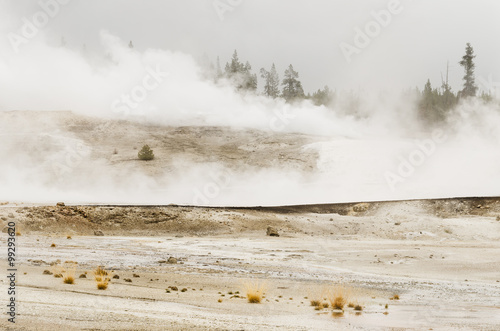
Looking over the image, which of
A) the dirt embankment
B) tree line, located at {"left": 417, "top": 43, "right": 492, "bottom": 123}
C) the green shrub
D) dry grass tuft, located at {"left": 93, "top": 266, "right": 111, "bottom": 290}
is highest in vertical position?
tree line, located at {"left": 417, "top": 43, "right": 492, "bottom": 123}

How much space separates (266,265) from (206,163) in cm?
3461

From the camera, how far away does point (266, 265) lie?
1645 cm

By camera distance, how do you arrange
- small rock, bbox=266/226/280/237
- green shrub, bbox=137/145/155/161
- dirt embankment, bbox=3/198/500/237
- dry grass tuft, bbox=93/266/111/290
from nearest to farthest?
1. dry grass tuft, bbox=93/266/111/290
2. dirt embankment, bbox=3/198/500/237
3. small rock, bbox=266/226/280/237
4. green shrub, bbox=137/145/155/161

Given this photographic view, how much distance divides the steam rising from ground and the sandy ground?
7597mm

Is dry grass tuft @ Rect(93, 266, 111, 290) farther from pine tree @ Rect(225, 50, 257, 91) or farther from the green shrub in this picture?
pine tree @ Rect(225, 50, 257, 91)

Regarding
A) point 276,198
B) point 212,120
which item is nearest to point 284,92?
point 212,120

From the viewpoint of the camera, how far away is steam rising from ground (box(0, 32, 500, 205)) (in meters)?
38.7

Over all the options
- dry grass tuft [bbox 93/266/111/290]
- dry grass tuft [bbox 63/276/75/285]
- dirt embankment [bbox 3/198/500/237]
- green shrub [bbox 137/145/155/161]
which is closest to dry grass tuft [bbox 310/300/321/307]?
dry grass tuft [bbox 93/266/111/290]

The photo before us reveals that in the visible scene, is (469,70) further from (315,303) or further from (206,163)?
(315,303)

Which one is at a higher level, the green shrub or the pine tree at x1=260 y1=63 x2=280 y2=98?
the pine tree at x1=260 y1=63 x2=280 y2=98

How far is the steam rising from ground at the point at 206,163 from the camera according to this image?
38688 mm

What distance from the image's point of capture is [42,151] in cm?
5228

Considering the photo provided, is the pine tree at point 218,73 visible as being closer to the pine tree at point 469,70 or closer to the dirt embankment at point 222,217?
the pine tree at point 469,70

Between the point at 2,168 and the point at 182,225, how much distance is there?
96.7ft
